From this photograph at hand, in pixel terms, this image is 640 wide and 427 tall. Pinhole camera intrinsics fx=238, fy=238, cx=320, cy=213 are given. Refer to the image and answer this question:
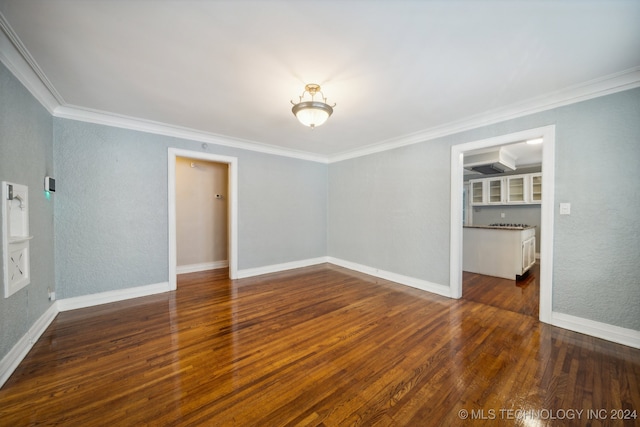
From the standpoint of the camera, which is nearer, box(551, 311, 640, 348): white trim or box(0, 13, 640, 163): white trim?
box(0, 13, 640, 163): white trim

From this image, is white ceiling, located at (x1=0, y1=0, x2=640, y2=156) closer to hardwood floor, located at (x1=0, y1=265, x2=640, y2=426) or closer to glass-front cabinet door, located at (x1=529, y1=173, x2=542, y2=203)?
hardwood floor, located at (x1=0, y1=265, x2=640, y2=426)

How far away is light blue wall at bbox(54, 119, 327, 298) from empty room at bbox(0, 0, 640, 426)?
0.02m

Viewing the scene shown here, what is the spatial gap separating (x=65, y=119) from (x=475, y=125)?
5186mm

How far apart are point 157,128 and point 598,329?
5762 mm

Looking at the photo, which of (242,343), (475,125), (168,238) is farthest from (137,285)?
(475,125)

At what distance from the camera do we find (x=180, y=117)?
10.5 feet

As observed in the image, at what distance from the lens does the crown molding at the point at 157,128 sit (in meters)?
2.94

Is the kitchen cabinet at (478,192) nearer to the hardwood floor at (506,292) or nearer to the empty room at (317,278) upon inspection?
the hardwood floor at (506,292)

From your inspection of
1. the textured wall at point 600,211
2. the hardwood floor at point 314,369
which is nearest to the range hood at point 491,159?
the textured wall at point 600,211

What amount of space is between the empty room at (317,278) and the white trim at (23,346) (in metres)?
0.02

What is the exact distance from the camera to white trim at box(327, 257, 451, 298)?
354cm

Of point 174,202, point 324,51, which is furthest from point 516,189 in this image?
point 174,202

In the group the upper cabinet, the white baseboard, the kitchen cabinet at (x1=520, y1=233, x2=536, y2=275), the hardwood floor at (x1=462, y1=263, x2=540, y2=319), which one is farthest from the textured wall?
the white baseboard

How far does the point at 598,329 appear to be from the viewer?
235cm
